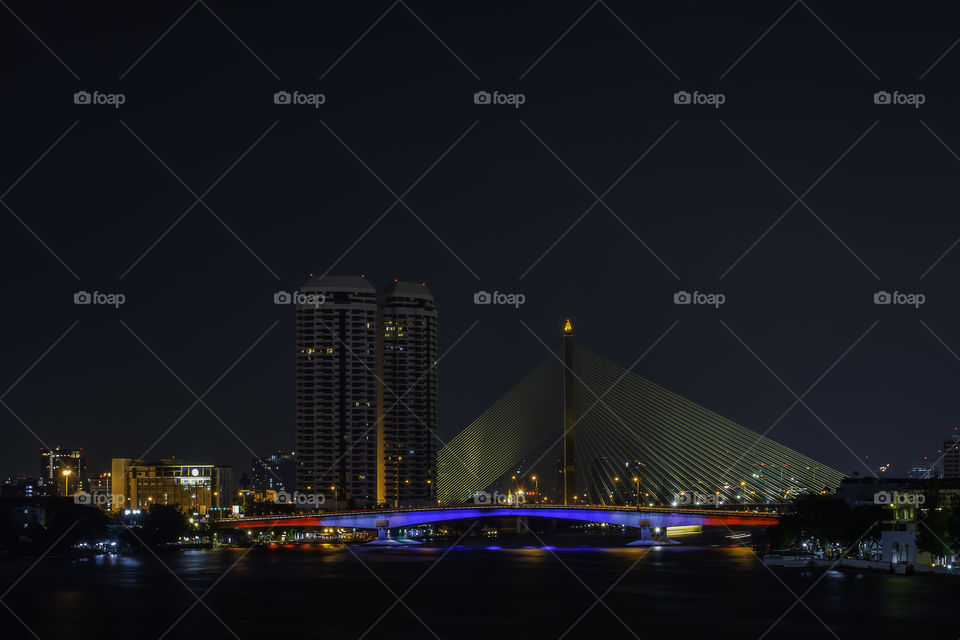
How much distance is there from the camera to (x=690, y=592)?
1630 inches

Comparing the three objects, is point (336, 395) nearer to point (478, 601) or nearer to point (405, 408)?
point (405, 408)

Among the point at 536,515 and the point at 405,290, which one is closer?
the point at 536,515

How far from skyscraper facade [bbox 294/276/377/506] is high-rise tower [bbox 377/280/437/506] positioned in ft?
6.71

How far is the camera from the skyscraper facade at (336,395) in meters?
102

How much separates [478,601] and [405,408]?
220 ft

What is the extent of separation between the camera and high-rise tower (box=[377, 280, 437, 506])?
4139 inches

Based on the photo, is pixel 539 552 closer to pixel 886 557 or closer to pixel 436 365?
pixel 886 557

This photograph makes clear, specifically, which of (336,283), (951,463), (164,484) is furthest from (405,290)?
(951,463)

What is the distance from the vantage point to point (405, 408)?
10638 centimetres

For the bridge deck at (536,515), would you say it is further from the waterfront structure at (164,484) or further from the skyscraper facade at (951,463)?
the skyscraper facade at (951,463)

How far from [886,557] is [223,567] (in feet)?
92.6

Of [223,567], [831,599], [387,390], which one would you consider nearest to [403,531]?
[387,390]

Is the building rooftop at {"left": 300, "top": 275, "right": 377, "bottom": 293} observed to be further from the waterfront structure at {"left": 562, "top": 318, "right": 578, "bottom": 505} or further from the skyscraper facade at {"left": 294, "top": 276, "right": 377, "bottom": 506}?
the waterfront structure at {"left": 562, "top": 318, "right": 578, "bottom": 505}

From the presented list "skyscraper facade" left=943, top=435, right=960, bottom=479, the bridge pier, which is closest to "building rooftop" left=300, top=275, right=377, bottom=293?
the bridge pier
